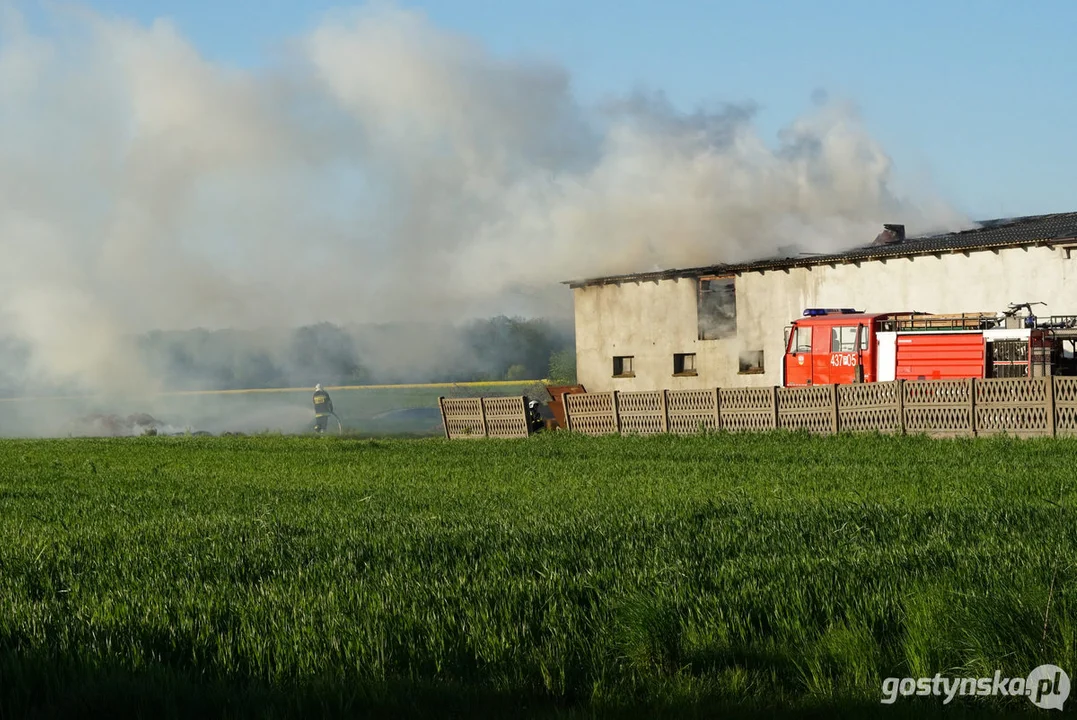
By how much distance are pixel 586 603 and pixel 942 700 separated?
2695 millimetres

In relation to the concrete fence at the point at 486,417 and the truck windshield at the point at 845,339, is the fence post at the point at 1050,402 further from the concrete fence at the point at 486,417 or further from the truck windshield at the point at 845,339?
the concrete fence at the point at 486,417

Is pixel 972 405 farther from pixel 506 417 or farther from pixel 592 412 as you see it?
pixel 506 417

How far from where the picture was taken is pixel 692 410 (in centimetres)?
3281

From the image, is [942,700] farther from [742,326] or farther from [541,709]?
[742,326]

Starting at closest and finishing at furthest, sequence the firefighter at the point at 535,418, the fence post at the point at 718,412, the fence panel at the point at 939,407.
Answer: the fence panel at the point at 939,407, the fence post at the point at 718,412, the firefighter at the point at 535,418

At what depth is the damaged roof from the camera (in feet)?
116

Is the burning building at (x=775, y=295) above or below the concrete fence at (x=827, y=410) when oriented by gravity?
above

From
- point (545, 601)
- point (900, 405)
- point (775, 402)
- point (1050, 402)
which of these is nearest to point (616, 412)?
point (775, 402)

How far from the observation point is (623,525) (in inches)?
479

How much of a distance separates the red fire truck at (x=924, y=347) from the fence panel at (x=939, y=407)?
2.63 meters

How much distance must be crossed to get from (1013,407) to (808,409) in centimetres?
537

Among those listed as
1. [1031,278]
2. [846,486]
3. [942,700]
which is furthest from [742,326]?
[942,700]

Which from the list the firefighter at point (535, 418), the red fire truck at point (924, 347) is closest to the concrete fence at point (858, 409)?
the firefighter at point (535, 418)

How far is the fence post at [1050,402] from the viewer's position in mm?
25516
